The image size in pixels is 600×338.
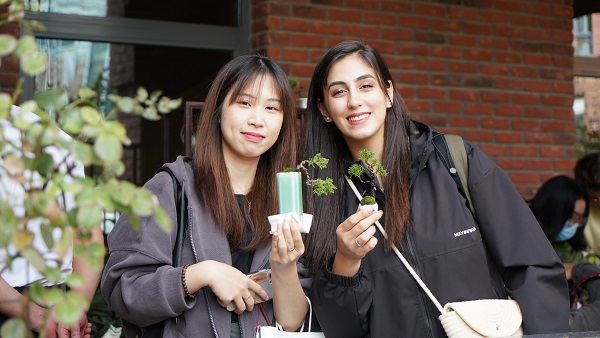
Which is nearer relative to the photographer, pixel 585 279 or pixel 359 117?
pixel 359 117

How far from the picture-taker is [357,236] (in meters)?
2.40

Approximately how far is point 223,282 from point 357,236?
1.35 ft

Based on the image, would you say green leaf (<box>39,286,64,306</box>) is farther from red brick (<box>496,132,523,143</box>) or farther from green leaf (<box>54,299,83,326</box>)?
red brick (<box>496,132,523,143</box>)

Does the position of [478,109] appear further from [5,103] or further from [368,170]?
[5,103]

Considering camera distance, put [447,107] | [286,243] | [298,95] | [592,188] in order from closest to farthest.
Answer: [286,243], [298,95], [592,188], [447,107]

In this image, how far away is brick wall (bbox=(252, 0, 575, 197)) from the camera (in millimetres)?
5270

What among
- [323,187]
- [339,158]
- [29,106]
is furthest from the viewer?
[339,158]

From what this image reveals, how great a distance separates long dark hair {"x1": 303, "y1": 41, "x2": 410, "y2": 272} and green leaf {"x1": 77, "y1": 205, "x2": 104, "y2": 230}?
1574 mm

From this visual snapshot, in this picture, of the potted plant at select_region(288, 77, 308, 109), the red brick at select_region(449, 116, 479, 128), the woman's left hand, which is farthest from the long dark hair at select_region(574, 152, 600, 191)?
the woman's left hand

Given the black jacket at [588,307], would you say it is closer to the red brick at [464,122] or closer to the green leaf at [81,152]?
the red brick at [464,122]

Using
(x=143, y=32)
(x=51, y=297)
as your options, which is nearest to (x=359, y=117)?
(x=51, y=297)

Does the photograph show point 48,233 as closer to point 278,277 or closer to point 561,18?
point 278,277

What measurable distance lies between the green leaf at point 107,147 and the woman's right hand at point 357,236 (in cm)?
133

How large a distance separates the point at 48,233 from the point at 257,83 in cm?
160
